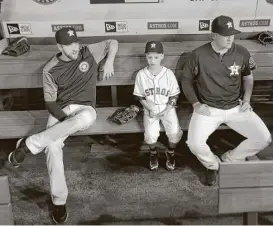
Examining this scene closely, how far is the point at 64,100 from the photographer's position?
397 cm

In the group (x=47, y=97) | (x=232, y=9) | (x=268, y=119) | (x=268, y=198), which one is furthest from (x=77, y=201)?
(x=232, y=9)

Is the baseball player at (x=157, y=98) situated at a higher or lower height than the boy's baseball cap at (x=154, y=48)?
lower

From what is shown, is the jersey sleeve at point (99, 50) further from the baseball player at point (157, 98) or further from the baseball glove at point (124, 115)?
the baseball glove at point (124, 115)

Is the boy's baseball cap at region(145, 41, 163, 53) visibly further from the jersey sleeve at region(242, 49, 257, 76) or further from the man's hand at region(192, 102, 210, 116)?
the jersey sleeve at region(242, 49, 257, 76)

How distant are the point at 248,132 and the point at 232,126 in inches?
6.1

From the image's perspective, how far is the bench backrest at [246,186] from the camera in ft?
8.49

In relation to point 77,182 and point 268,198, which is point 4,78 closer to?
point 77,182

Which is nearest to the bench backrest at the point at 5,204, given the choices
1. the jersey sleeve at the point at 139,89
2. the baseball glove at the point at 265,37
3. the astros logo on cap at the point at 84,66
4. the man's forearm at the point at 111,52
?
the astros logo on cap at the point at 84,66

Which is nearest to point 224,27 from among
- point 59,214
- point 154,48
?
point 154,48

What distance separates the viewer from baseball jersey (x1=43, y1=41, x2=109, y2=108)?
3824mm

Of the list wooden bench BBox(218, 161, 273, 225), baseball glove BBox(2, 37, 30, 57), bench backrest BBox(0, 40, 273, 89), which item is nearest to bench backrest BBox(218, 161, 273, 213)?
wooden bench BBox(218, 161, 273, 225)

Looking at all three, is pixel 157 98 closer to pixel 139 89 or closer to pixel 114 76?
pixel 139 89

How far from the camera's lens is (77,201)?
3.88m

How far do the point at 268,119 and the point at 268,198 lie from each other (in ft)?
6.33
